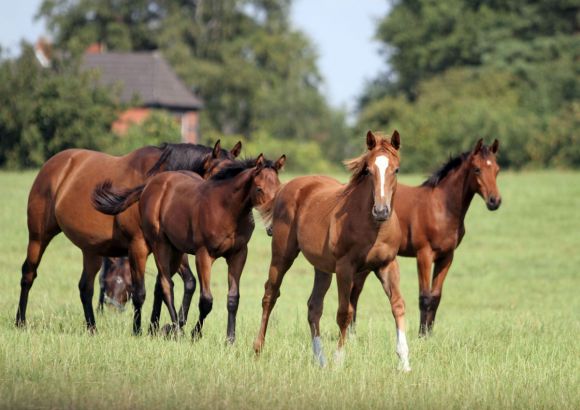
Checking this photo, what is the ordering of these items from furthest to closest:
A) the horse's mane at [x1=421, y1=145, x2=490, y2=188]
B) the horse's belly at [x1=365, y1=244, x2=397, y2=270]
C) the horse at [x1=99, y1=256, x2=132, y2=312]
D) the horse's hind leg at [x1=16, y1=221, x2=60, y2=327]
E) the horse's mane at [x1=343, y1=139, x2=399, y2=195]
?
the horse at [x1=99, y1=256, x2=132, y2=312] < the horse's mane at [x1=421, y1=145, x2=490, y2=188] < the horse's hind leg at [x1=16, y1=221, x2=60, y2=327] < the horse's belly at [x1=365, y1=244, x2=397, y2=270] < the horse's mane at [x1=343, y1=139, x2=399, y2=195]

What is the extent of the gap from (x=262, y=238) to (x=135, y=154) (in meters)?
14.6

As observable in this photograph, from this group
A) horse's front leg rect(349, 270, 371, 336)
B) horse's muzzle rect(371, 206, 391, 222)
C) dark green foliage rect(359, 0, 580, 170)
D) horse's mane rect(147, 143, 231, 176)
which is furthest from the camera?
dark green foliage rect(359, 0, 580, 170)

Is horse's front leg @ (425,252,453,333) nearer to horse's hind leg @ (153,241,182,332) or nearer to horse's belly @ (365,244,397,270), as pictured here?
horse's hind leg @ (153,241,182,332)

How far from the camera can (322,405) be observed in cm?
821

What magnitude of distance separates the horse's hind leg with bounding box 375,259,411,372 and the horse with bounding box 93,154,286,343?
1.76m

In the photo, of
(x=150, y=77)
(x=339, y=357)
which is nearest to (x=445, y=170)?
(x=339, y=357)

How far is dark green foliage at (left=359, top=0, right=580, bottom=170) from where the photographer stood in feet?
169

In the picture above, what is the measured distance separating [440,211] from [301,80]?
6861 cm

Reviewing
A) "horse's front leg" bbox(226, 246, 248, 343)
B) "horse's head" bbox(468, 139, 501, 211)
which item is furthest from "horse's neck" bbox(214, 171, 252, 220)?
"horse's head" bbox(468, 139, 501, 211)

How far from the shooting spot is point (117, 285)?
15.1m

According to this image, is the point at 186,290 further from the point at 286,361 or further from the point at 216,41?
the point at 216,41

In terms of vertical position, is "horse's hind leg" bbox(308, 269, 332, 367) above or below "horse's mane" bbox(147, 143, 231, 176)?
below

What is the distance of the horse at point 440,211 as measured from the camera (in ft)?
45.0

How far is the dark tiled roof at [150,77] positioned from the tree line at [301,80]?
2568mm
